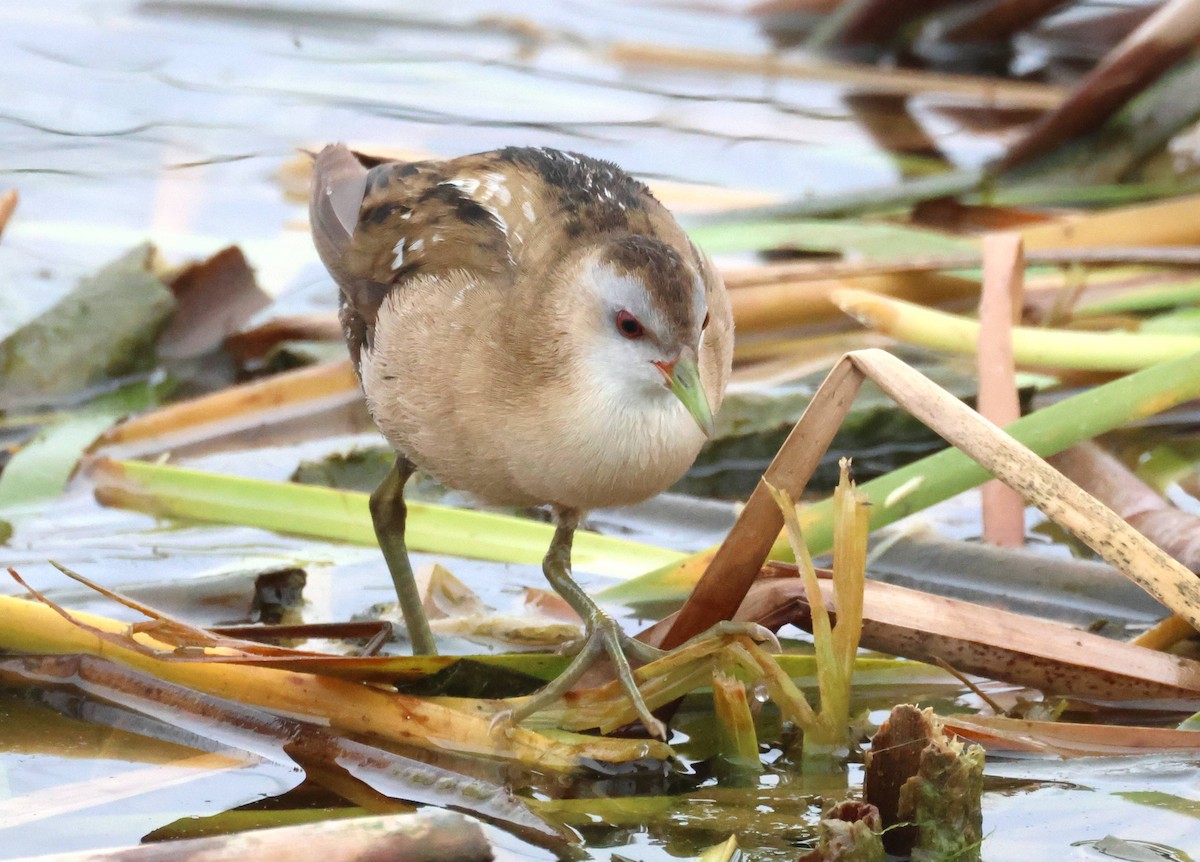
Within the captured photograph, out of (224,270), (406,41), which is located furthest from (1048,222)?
(406,41)

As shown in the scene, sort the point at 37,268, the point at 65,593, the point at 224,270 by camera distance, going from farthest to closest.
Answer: the point at 37,268 → the point at 224,270 → the point at 65,593

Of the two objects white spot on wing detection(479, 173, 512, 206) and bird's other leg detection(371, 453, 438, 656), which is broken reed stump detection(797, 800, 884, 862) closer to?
bird's other leg detection(371, 453, 438, 656)

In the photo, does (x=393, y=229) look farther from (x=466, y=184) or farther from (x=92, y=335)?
(x=92, y=335)

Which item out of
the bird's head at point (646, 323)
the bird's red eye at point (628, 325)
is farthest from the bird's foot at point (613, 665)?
the bird's red eye at point (628, 325)

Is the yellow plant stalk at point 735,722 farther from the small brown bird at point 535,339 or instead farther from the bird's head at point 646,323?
the bird's head at point 646,323

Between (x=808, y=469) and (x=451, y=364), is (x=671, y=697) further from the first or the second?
(x=451, y=364)

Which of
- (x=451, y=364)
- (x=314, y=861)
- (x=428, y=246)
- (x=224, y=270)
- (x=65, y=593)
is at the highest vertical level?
(x=224, y=270)

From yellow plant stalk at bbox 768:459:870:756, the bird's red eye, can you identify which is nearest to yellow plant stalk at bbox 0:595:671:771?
yellow plant stalk at bbox 768:459:870:756
